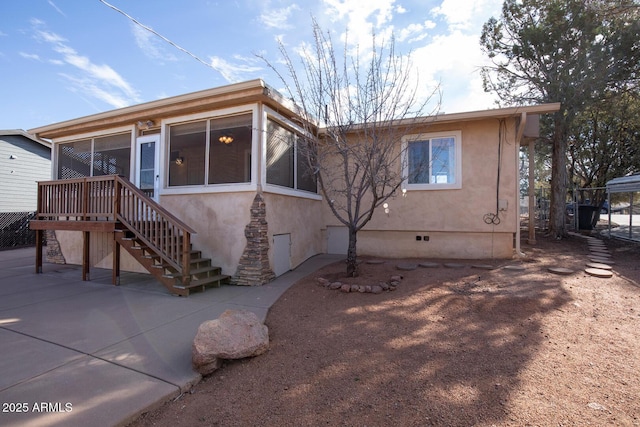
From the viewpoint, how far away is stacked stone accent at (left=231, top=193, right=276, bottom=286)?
18.7ft

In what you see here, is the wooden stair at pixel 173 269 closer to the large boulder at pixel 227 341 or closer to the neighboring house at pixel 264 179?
the neighboring house at pixel 264 179

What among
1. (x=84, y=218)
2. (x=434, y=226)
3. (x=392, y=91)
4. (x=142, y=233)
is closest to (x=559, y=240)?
(x=434, y=226)

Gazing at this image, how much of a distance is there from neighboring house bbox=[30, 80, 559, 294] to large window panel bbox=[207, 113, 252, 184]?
21mm

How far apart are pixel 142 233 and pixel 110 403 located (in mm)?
3951

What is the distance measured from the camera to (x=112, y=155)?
7887mm

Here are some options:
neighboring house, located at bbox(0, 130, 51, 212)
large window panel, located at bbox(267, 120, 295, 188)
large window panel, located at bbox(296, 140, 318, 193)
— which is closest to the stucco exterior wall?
large window panel, located at bbox(296, 140, 318, 193)

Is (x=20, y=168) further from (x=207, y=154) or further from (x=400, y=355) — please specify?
(x=400, y=355)

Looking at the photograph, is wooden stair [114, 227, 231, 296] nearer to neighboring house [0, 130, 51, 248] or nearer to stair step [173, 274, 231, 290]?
stair step [173, 274, 231, 290]

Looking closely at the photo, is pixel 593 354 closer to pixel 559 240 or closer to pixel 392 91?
pixel 392 91

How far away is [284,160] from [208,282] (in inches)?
115

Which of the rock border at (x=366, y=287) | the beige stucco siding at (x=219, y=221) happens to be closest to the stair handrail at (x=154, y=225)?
the beige stucco siding at (x=219, y=221)

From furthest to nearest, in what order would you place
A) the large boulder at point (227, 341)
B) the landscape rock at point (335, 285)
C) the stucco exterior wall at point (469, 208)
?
the stucco exterior wall at point (469, 208)
the landscape rock at point (335, 285)
the large boulder at point (227, 341)

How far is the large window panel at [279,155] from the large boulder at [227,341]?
11.1 ft

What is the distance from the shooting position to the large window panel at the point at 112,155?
7544 millimetres
